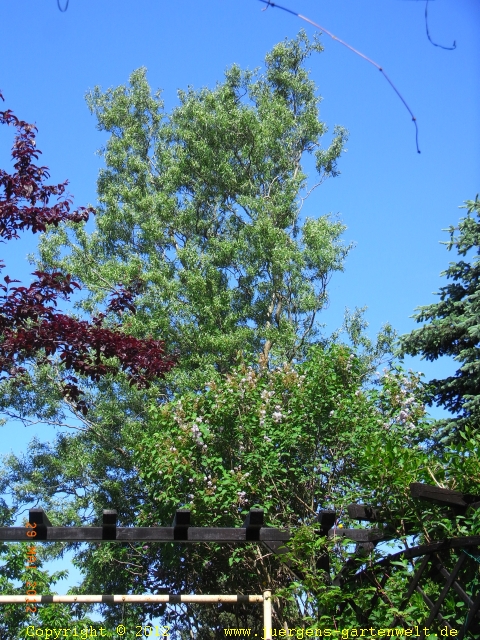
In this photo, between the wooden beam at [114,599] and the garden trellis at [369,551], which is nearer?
the garden trellis at [369,551]

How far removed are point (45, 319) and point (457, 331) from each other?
548 cm

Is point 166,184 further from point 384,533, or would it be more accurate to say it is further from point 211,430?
point 384,533

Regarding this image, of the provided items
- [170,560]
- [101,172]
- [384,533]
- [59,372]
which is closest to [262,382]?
[170,560]

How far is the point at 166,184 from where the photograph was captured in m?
15.3

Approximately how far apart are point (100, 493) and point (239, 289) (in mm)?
4529

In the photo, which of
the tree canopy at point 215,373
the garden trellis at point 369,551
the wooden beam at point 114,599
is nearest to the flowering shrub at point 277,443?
the tree canopy at point 215,373

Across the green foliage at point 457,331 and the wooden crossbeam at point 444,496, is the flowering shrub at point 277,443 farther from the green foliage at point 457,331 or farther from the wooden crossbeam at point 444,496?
the wooden crossbeam at point 444,496

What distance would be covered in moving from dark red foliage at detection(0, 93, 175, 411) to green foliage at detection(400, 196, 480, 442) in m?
4.14

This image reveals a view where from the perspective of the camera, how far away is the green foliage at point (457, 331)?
9000 millimetres

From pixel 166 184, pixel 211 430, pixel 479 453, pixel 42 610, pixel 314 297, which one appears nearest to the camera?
pixel 479 453

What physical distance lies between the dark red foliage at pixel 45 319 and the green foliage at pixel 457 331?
4.14 m

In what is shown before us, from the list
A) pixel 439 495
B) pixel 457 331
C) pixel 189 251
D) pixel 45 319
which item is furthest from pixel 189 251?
pixel 439 495

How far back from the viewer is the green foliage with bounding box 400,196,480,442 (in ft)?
29.5

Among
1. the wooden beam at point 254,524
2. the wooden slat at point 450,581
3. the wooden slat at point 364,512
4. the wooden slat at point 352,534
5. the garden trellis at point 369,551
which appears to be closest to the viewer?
the wooden slat at point 450,581
